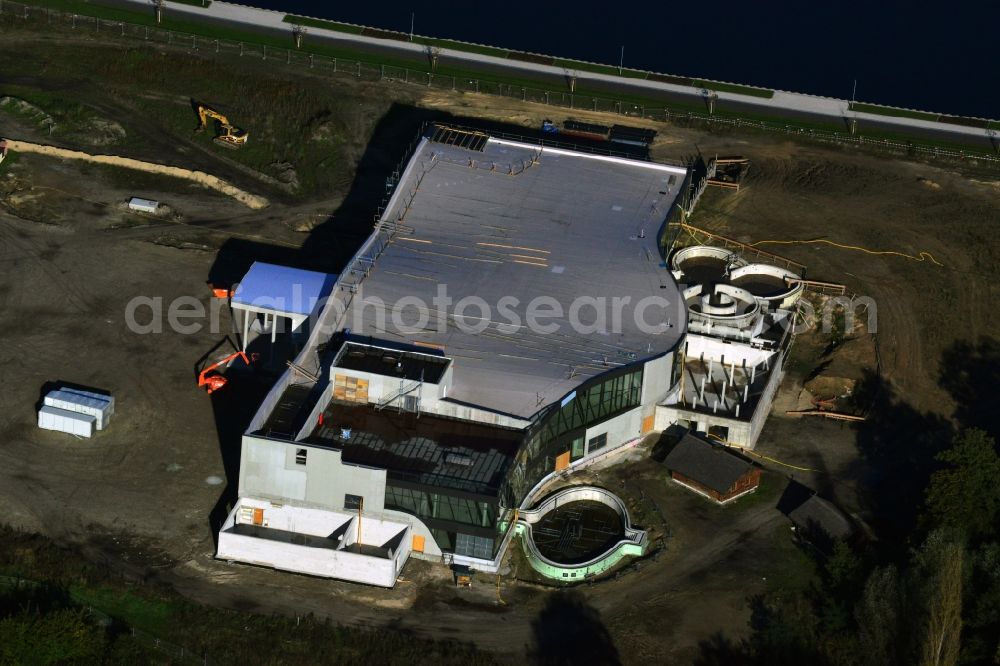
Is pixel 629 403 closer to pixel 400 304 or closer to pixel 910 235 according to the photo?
pixel 400 304

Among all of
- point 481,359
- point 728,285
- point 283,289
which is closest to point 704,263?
point 728,285

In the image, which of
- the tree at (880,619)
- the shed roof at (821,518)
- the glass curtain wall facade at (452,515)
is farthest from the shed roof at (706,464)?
the glass curtain wall facade at (452,515)

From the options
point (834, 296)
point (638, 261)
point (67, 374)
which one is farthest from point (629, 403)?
point (67, 374)

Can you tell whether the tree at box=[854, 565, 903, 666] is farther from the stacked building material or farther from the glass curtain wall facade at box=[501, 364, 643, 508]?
the stacked building material

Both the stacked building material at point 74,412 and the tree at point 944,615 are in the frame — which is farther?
the stacked building material at point 74,412

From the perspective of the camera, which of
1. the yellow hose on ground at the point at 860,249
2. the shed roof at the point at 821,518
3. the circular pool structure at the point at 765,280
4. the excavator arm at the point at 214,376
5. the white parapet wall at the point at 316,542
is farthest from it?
the yellow hose on ground at the point at 860,249

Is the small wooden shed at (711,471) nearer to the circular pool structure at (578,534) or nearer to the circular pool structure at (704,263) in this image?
the circular pool structure at (578,534)

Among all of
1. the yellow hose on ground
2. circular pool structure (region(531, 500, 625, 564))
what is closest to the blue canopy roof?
circular pool structure (region(531, 500, 625, 564))
